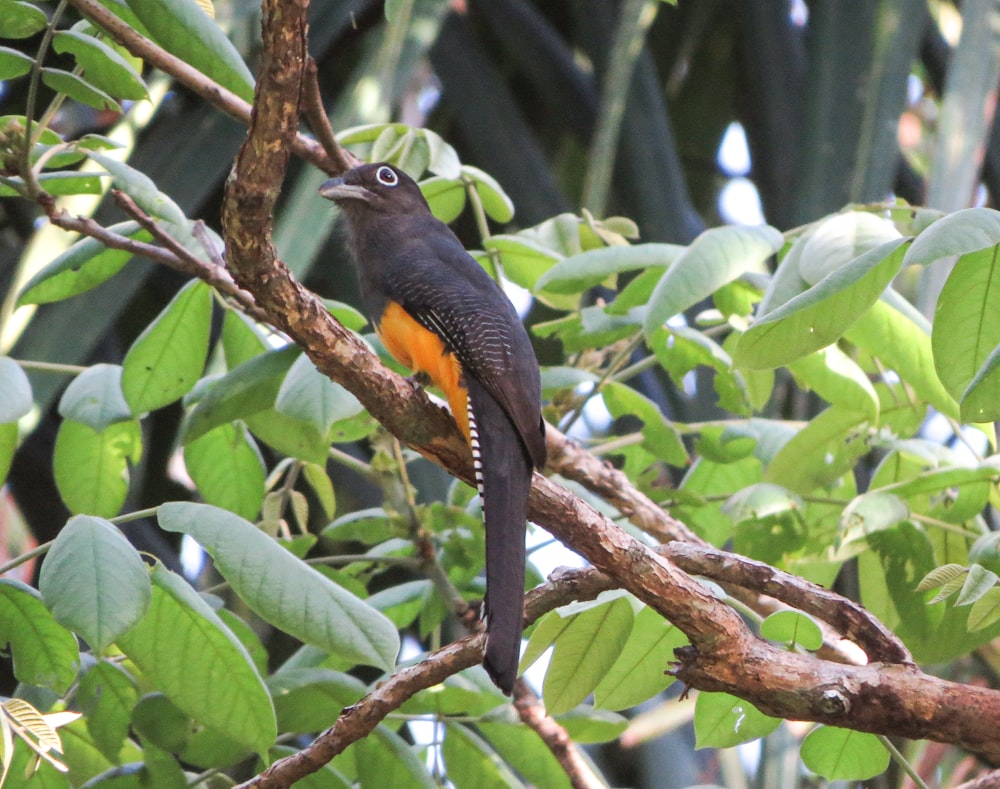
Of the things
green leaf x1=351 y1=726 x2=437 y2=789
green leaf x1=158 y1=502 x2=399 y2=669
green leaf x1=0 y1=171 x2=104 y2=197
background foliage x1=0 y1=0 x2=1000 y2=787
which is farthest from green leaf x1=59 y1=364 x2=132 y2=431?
green leaf x1=351 y1=726 x2=437 y2=789

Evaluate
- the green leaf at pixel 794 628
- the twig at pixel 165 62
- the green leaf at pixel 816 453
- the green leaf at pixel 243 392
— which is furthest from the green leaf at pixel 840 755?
the twig at pixel 165 62

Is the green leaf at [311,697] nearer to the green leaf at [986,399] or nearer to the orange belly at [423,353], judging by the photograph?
the orange belly at [423,353]

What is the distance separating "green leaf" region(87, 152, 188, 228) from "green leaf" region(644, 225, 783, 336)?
96cm

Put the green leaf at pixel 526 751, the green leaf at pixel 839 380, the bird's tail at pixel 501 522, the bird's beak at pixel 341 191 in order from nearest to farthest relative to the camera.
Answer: the bird's tail at pixel 501 522
the green leaf at pixel 839 380
the green leaf at pixel 526 751
the bird's beak at pixel 341 191

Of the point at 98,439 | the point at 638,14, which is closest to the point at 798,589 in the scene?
the point at 98,439

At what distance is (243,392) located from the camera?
2412 mm

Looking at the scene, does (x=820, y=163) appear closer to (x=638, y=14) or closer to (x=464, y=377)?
(x=638, y=14)

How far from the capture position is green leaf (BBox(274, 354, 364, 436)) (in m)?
2.31

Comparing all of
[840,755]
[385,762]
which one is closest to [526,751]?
[385,762]

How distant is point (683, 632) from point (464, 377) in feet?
2.77

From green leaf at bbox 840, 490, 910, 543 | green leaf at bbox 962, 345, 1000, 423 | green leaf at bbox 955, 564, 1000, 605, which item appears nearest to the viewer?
green leaf at bbox 962, 345, 1000, 423

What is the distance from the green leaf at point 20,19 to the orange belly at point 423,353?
1.05 meters

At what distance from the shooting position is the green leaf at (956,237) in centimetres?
177

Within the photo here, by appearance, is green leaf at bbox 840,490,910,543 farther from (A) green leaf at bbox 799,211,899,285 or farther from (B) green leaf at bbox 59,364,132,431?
(B) green leaf at bbox 59,364,132,431
